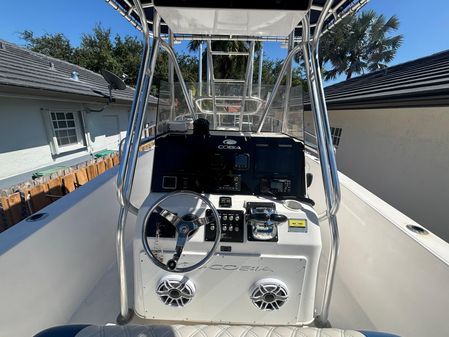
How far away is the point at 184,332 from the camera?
2.79ft

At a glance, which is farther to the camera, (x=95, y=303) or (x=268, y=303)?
(x=95, y=303)

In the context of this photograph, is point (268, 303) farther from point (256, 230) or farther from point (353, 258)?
point (353, 258)

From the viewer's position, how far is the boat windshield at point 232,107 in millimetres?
1926

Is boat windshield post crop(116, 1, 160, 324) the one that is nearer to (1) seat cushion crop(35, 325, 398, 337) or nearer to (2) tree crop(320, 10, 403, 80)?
(1) seat cushion crop(35, 325, 398, 337)

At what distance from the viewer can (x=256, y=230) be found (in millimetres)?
1260

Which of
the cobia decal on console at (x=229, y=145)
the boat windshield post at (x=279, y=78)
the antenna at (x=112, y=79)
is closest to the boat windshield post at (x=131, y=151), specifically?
the cobia decal on console at (x=229, y=145)

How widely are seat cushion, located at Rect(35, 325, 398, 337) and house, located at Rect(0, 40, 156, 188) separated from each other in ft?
14.9

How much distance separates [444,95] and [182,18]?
9.83 ft

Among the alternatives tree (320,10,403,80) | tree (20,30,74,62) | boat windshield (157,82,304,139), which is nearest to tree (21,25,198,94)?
tree (20,30,74,62)

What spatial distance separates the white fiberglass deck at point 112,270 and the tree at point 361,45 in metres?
15.2

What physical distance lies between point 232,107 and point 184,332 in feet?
9.27

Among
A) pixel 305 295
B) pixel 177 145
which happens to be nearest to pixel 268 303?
pixel 305 295

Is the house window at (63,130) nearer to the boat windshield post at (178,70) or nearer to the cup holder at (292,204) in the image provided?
the boat windshield post at (178,70)

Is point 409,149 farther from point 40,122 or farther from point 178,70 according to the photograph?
point 40,122
